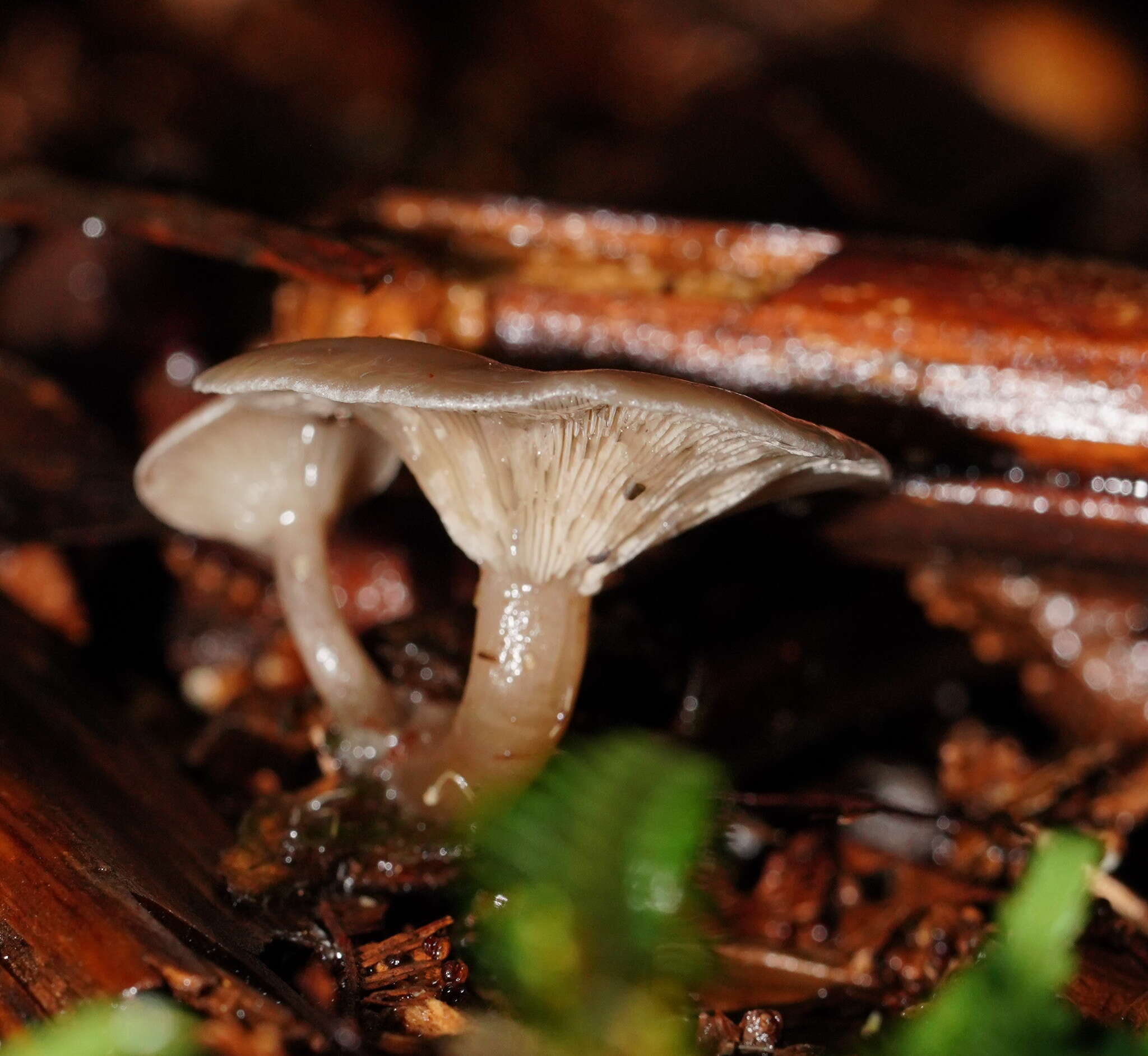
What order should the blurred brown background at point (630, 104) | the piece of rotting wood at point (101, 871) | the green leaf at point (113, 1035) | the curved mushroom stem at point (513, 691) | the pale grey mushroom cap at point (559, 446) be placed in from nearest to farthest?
1. the green leaf at point (113, 1035)
2. the piece of rotting wood at point (101, 871)
3. the pale grey mushroom cap at point (559, 446)
4. the curved mushroom stem at point (513, 691)
5. the blurred brown background at point (630, 104)

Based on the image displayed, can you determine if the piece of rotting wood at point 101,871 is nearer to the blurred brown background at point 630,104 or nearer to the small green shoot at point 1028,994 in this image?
the small green shoot at point 1028,994

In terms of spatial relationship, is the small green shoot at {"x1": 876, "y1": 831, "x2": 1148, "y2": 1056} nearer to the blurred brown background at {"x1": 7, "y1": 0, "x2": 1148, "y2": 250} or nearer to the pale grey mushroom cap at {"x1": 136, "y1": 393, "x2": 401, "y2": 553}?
the pale grey mushroom cap at {"x1": 136, "y1": 393, "x2": 401, "y2": 553}

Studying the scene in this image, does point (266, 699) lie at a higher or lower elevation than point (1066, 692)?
lower

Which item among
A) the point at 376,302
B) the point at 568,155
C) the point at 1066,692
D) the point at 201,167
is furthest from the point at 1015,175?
the point at 201,167

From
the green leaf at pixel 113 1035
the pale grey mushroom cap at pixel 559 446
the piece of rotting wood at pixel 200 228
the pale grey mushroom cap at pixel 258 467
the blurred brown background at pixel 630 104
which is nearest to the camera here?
the green leaf at pixel 113 1035

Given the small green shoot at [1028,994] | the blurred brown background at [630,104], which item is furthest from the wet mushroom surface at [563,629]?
the blurred brown background at [630,104]

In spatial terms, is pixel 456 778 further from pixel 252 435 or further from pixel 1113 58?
pixel 1113 58
